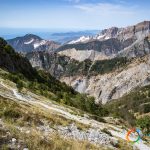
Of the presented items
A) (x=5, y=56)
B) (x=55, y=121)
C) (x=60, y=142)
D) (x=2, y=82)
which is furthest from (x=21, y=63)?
(x=60, y=142)

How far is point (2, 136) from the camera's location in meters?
18.2

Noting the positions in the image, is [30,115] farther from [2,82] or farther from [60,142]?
[2,82]

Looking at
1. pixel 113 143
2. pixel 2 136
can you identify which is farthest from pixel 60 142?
pixel 113 143

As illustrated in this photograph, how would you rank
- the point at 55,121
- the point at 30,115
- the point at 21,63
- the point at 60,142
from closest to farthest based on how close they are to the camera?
the point at 60,142
the point at 30,115
the point at 55,121
the point at 21,63

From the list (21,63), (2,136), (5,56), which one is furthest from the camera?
(21,63)

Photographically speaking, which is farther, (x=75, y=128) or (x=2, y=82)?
(x=2, y=82)

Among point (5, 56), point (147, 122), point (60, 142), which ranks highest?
point (60, 142)

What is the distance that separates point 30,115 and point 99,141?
7018 millimetres

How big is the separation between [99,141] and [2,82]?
5157cm

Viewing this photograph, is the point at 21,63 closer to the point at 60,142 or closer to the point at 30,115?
the point at 30,115

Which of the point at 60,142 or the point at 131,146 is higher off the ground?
the point at 60,142

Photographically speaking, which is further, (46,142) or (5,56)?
(5,56)

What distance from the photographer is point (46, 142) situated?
19.0 m

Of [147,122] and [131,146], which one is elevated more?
[131,146]
